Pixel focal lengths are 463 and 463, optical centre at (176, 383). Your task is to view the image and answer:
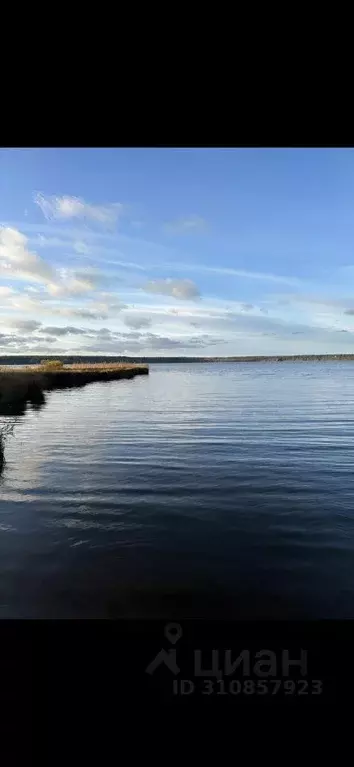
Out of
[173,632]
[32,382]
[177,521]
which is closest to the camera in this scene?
[173,632]

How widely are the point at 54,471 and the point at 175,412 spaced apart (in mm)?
6661

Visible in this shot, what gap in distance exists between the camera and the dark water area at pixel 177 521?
2838 millimetres

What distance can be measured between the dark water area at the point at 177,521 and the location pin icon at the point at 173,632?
0.37 m

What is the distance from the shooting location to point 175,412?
13.5 meters

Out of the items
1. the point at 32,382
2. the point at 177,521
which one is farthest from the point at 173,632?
the point at 32,382

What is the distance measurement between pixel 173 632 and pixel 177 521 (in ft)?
9.62

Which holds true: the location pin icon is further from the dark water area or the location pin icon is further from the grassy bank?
the grassy bank

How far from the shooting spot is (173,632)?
1.47 meters

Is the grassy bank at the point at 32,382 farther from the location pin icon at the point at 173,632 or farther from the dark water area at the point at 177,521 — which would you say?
the location pin icon at the point at 173,632

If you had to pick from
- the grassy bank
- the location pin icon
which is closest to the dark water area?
the location pin icon

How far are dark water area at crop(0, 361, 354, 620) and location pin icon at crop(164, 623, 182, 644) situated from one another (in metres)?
0.37

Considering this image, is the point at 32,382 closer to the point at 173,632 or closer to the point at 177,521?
the point at 177,521

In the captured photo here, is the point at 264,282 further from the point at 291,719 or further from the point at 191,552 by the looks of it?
the point at 291,719
